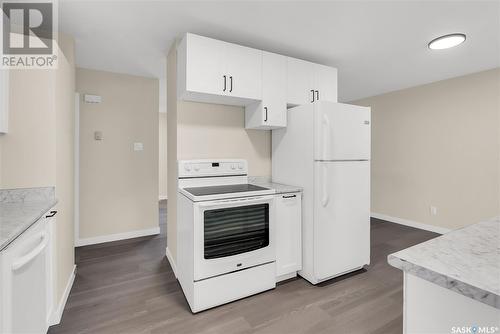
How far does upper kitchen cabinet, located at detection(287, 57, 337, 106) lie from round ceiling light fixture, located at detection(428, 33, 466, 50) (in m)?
1.00

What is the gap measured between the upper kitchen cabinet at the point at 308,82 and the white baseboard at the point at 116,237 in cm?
280

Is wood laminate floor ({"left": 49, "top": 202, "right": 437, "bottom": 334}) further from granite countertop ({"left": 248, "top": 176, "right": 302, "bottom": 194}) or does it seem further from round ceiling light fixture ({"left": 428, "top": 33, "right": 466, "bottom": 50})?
round ceiling light fixture ({"left": 428, "top": 33, "right": 466, "bottom": 50})

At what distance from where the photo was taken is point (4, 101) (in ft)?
5.21

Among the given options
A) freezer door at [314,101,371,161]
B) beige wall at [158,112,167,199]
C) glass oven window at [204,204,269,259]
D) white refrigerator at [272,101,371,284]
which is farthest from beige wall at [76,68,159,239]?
beige wall at [158,112,167,199]

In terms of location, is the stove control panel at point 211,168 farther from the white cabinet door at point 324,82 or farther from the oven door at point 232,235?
the white cabinet door at point 324,82

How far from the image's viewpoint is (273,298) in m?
2.12

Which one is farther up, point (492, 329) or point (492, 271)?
point (492, 271)

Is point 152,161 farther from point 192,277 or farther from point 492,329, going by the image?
point 492,329

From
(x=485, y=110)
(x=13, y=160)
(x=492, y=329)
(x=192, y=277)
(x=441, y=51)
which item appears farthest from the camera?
(x=485, y=110)

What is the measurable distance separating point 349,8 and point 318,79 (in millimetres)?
930

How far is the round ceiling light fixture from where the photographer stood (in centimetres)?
235

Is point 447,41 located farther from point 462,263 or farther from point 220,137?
point 462,263

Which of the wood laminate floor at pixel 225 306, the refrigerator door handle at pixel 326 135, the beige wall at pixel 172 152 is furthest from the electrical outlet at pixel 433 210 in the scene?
the beige wall at pixel 172 152

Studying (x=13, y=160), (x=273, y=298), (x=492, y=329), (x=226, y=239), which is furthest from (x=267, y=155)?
(x=492, y=329)
